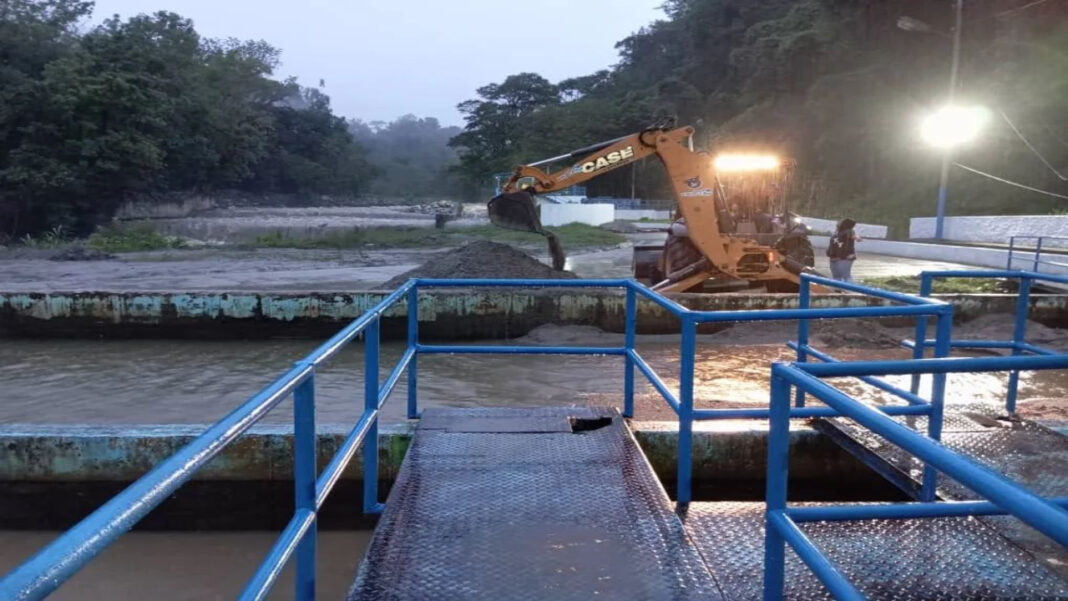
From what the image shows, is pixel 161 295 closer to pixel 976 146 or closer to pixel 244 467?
pixel 244 467

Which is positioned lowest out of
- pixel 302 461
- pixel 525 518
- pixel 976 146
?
pixel 525 518

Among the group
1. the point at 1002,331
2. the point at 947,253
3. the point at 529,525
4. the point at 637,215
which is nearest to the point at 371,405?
the point at 529,525

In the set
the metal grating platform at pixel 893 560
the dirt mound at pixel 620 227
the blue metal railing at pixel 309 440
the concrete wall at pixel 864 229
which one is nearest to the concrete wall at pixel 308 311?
the blue metal railing at pixel 309 440

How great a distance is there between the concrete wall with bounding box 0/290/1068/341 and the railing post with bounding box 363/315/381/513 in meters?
6.47

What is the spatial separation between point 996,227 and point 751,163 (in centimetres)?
1431

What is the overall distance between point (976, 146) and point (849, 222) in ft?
87.2

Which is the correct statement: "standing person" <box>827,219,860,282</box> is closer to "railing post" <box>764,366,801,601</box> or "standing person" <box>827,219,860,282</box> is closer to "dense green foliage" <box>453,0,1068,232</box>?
"dense green foliage" <box>453,0,1068,232</box>

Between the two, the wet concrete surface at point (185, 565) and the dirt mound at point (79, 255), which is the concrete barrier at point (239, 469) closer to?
the wet concrete surface at point (185, 565)

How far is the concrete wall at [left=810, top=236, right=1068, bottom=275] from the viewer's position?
695 inches

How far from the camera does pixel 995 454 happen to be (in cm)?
433

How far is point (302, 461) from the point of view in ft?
7.99

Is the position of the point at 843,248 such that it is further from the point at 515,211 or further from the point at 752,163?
the point at 515,211

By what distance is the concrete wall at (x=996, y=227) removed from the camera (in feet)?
72.8

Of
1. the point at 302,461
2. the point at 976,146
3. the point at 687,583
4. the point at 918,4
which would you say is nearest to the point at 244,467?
the point at 302,461
